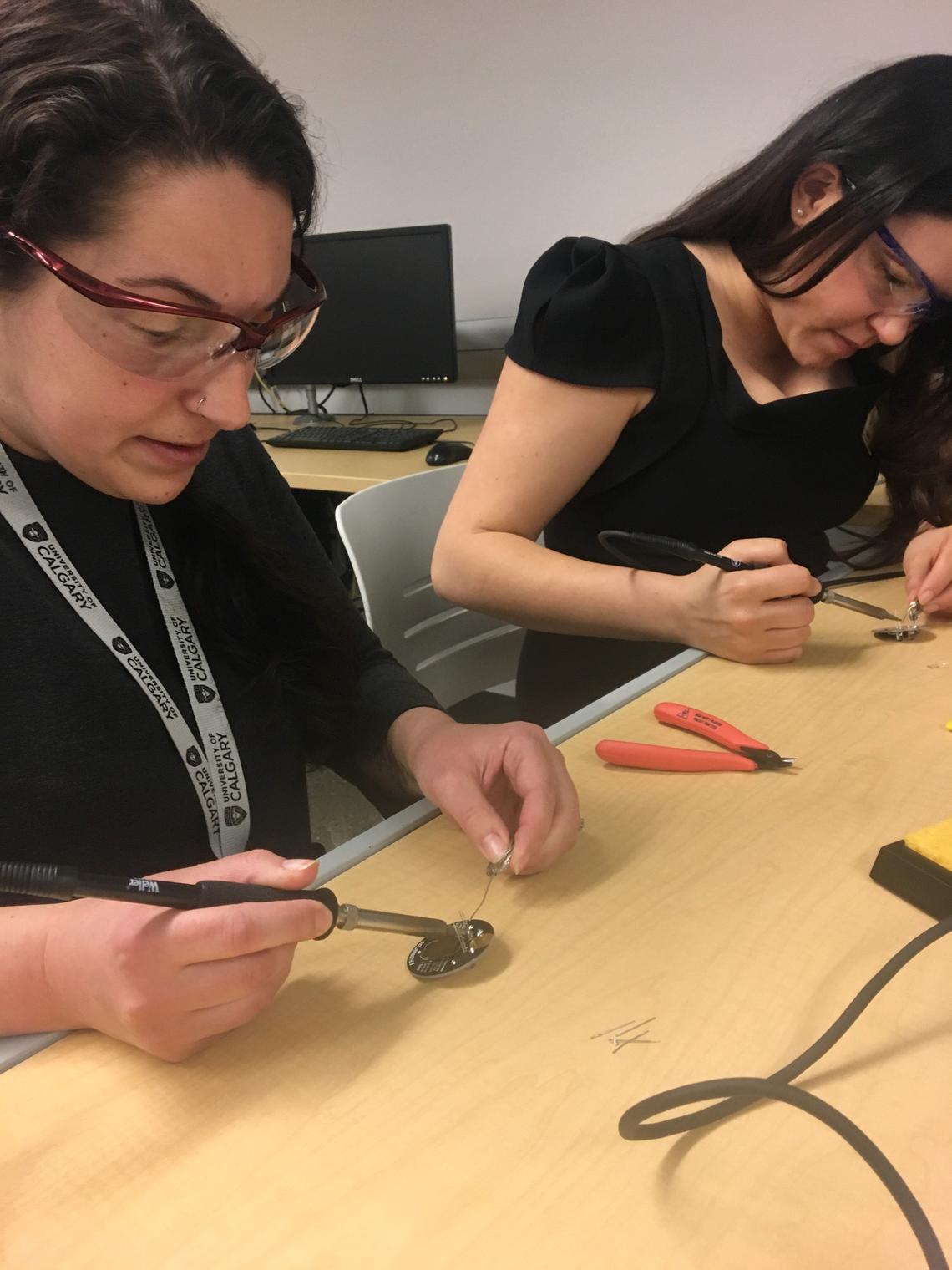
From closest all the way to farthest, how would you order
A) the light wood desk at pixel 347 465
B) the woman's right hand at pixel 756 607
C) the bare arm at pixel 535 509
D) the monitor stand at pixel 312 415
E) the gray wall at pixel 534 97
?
the woman's right hand at pixel 756 607, the bare arm at pixel 535 509, the gray wall at pixel 534 97, the light wood desk at pixel 347 465, the monitor stand at pixel 312 415

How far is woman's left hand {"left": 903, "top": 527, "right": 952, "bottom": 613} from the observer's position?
3.28 feet

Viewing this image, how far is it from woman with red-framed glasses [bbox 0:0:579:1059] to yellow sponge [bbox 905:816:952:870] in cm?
22

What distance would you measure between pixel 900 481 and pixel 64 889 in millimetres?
1236

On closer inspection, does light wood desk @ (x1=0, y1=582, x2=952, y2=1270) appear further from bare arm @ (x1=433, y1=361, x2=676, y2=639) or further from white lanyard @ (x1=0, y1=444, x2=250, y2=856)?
bare arm @ (x1=433, y1=361, x2=676, y2=639)

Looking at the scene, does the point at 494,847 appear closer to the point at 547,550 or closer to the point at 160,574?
the point at 160,574

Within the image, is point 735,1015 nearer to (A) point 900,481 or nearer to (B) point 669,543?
(B) point 669,543

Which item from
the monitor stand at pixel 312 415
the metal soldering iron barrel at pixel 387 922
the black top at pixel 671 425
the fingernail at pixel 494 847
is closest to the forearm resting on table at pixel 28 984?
the metal soldering iron barrel at pixel 387 922

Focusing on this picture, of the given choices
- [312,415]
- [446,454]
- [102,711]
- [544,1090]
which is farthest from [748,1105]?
[312,415]

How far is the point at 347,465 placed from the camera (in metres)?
2.10

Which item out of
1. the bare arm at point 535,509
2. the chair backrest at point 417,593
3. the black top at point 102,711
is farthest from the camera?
the chair backrest at point 417,593

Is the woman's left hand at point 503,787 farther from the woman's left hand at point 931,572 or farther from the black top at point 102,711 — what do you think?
the woman's left hand at point 931,572

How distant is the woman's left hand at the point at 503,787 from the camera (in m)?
0.60

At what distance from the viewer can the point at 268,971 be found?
0.47 m

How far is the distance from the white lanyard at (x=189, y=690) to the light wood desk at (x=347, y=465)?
1.03m
